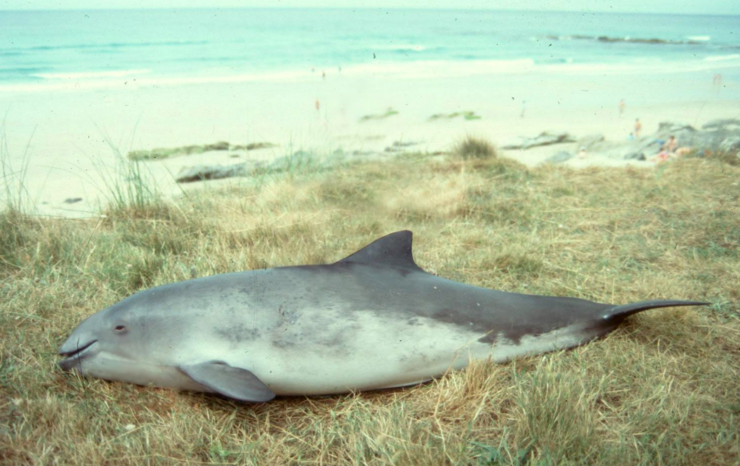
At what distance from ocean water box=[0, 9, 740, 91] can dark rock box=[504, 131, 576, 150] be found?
9.18 metres

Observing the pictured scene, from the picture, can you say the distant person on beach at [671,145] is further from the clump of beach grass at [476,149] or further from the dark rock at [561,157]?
the clump of beach grass at [476,149]

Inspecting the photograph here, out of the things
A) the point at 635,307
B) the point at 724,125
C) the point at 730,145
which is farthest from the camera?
the point at 724,125

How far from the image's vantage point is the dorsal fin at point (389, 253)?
3.06m

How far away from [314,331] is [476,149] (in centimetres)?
506

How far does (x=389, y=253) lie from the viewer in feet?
10.2

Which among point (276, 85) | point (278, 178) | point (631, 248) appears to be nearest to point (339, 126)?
point (278, 178)

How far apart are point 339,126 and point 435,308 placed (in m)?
6.07

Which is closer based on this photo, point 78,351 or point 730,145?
point 78,351

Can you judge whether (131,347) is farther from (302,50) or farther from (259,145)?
(302,50)

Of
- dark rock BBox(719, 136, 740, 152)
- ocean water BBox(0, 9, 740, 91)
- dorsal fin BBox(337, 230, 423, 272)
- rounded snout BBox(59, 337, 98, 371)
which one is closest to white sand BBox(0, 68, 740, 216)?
dark rock BBox(719, 136, 740, 152)

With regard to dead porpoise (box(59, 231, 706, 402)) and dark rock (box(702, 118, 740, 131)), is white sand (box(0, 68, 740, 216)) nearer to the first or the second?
dark rock (box(702, 118, 740, 131))

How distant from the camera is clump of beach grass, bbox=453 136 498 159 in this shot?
23.5 feet

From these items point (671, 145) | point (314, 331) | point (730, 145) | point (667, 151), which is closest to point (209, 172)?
point (314, 331)

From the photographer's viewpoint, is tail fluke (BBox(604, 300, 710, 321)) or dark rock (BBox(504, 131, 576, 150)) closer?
tail fluke (BBox(604, 300, 710, 321))
